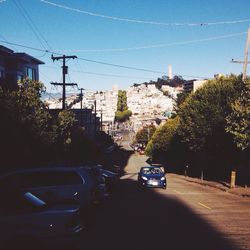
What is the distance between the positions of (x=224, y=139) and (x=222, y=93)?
566 cm

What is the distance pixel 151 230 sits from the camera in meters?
12.1

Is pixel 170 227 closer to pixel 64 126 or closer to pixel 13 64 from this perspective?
pixel 64 126

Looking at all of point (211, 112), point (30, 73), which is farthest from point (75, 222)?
point (30, 73)

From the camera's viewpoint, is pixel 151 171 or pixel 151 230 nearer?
pixel 151 230

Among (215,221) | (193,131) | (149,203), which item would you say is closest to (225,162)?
(193,131)

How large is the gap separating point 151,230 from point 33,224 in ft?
16.4

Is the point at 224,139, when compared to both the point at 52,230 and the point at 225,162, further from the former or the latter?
the point at 52,230

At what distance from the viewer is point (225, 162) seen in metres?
38.5

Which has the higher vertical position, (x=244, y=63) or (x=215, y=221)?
(x=244, y=63)

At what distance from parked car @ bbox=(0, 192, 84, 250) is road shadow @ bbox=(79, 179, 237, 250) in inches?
72.3

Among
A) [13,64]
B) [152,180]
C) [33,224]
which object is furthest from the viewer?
[13,64]

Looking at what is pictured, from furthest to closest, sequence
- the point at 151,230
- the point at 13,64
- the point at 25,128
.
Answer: the point at 13,64 → the point at 25,128 → the point at 151,230

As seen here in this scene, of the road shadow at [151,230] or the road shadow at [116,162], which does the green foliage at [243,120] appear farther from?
the road shadow at [116,162]

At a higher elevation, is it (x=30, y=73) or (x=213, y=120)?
(x=30, y=73)
